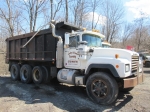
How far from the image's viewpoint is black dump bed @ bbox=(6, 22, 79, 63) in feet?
24.0

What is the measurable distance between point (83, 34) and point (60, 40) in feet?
3.91

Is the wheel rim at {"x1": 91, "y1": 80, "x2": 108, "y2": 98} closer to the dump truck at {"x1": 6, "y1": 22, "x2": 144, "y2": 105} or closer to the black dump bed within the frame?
the dump truck at {"x1": 6, "y1": 22, "x2": 144, "y2": 105}

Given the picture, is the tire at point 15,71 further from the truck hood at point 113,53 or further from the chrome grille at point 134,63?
the chrome grille at point 134,63

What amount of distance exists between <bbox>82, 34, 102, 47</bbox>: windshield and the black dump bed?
134cm

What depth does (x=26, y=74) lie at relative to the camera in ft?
29.1

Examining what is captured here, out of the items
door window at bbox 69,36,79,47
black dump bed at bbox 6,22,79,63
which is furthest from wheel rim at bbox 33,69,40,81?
door window at bbox 69,36,79,47

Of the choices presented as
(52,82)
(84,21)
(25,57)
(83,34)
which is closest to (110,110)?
(83,34)

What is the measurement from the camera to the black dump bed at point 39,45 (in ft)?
24.0

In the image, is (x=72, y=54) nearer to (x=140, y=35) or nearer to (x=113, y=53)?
(x=113, y=53)

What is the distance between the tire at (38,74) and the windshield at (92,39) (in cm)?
300

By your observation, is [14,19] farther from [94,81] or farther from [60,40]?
[94,81]

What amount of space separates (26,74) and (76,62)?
151 inches

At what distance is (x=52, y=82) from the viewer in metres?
8.85

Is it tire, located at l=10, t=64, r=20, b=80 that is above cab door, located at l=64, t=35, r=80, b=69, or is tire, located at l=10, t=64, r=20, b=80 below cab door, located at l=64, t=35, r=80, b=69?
below
